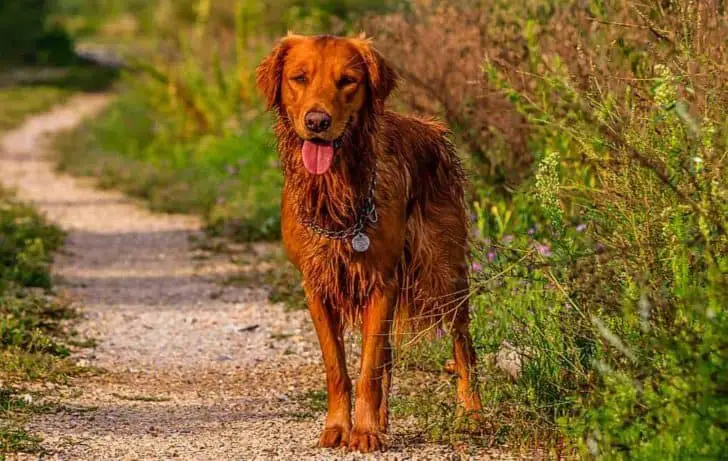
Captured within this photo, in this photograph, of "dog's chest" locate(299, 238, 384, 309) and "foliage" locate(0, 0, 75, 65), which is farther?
"foliage" locate(0, 0, 75, 65)

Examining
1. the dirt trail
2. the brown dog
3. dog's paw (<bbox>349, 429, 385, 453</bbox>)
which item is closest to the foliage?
the dirt trail

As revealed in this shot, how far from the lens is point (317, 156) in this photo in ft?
17.6

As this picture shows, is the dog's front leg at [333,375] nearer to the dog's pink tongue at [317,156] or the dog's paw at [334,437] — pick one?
the dog's paw at [334,437]

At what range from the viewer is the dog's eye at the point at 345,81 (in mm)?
5402

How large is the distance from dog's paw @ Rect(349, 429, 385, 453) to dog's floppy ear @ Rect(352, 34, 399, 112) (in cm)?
132

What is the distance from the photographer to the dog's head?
17.4 ft

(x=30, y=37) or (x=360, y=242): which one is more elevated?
(x=360, y=242)

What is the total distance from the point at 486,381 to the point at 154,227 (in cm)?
714

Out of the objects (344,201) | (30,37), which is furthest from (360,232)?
(30,37)

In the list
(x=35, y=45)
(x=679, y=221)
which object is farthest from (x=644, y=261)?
(x=35, y=45)

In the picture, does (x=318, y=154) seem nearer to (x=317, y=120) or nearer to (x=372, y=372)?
(x=317, y=120)

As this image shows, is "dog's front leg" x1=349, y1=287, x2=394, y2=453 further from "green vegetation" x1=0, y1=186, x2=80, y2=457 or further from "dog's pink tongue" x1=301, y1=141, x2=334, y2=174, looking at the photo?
"green vegetation" x1=0, y1=186, x2=80, y2=457

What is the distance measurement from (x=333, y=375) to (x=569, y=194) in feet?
4.10

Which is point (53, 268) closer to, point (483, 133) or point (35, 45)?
point (483, 133)
